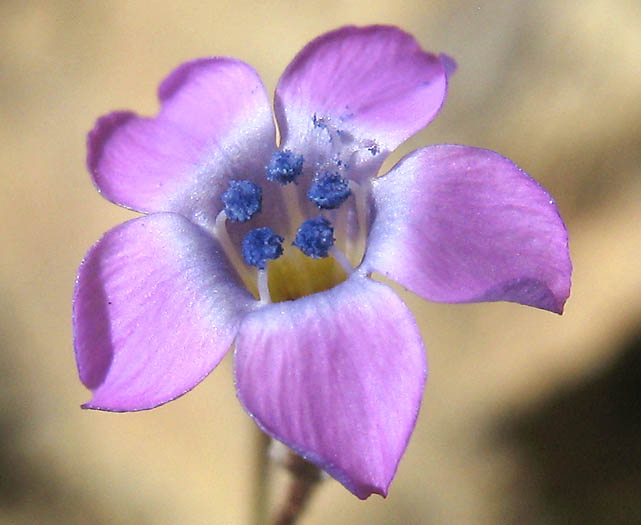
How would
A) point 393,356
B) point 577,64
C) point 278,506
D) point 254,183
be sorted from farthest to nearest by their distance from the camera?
point 577,64 < point 278,506 < point 254,183 < point 393,356

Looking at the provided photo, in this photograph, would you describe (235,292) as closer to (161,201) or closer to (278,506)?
(161,201)

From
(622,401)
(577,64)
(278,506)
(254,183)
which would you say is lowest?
(278,506)

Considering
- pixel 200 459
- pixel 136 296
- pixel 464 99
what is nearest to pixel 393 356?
pixel 136 296

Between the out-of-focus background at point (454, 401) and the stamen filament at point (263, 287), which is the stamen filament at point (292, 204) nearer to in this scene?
the stamen filament at point (263, 287)

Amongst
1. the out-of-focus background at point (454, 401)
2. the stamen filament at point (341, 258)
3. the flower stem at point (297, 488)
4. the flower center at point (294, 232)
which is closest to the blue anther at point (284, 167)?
the flower center at point (294, 232)

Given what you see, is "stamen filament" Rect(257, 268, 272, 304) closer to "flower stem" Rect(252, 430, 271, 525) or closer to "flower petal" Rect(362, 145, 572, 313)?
"flower petal" Rect(362, 145, 572, 313)
